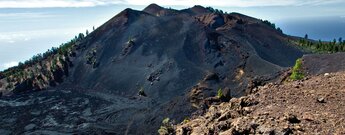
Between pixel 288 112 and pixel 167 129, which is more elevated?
pixel 288 112

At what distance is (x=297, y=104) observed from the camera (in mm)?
33750

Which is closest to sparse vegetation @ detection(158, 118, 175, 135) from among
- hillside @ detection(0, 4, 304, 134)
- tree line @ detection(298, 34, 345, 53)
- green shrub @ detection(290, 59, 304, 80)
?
hillside @ detection(0, 4, 304, 134)

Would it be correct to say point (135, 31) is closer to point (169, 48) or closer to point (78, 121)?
point (169, 48)

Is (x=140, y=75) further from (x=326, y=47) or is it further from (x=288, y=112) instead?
(x=288, y=112)

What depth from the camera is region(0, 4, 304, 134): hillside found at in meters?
86.8

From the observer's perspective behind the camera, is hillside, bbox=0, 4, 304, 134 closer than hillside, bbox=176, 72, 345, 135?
No

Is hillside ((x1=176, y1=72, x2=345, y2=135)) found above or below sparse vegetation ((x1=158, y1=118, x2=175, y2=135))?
above

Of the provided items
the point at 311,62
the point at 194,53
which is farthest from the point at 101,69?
the point at 311,62

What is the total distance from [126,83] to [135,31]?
125 ft

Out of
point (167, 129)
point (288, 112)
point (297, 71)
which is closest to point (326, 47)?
point (297, 71)

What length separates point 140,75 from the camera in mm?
119625

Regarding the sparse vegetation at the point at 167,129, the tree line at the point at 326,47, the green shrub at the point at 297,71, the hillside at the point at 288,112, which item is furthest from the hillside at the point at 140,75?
the hillside at the point at 288,112

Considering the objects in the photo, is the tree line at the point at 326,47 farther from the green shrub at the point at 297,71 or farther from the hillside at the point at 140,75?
the green shrub at the point at 297,71

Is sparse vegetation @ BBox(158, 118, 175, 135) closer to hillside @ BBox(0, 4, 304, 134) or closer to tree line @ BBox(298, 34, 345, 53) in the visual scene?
hillside @ BBox(0, 4, 304, 134)
